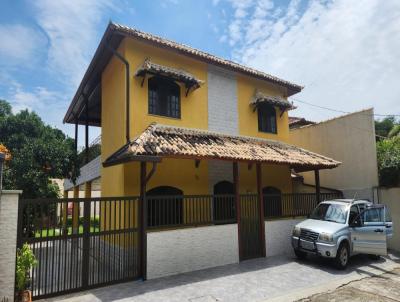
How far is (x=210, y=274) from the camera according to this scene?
8.94 m

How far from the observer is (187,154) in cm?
884

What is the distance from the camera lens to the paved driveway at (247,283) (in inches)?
281

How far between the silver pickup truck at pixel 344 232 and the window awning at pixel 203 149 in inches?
85.5

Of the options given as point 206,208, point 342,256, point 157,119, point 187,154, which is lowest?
point 342,256

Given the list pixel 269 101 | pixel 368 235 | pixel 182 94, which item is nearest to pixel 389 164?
pixel 368 235

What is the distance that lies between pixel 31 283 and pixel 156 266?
304 cm

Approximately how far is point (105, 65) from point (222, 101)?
494 cm

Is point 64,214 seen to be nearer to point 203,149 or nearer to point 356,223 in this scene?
point 203,149

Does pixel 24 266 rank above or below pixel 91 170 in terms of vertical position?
below

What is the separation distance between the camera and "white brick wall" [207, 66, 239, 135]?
1264 cm

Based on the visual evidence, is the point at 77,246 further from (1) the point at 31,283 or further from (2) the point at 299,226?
(2) the point at 299,226

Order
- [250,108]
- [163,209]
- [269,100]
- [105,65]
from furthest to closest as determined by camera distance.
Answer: [250,108] < [269,100] < [105,65] < [163,209]

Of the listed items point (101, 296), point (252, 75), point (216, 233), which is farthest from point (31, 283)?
point (252, 75)

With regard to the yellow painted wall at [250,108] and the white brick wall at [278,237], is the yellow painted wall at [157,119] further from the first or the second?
the white brick wall at [278,237]
